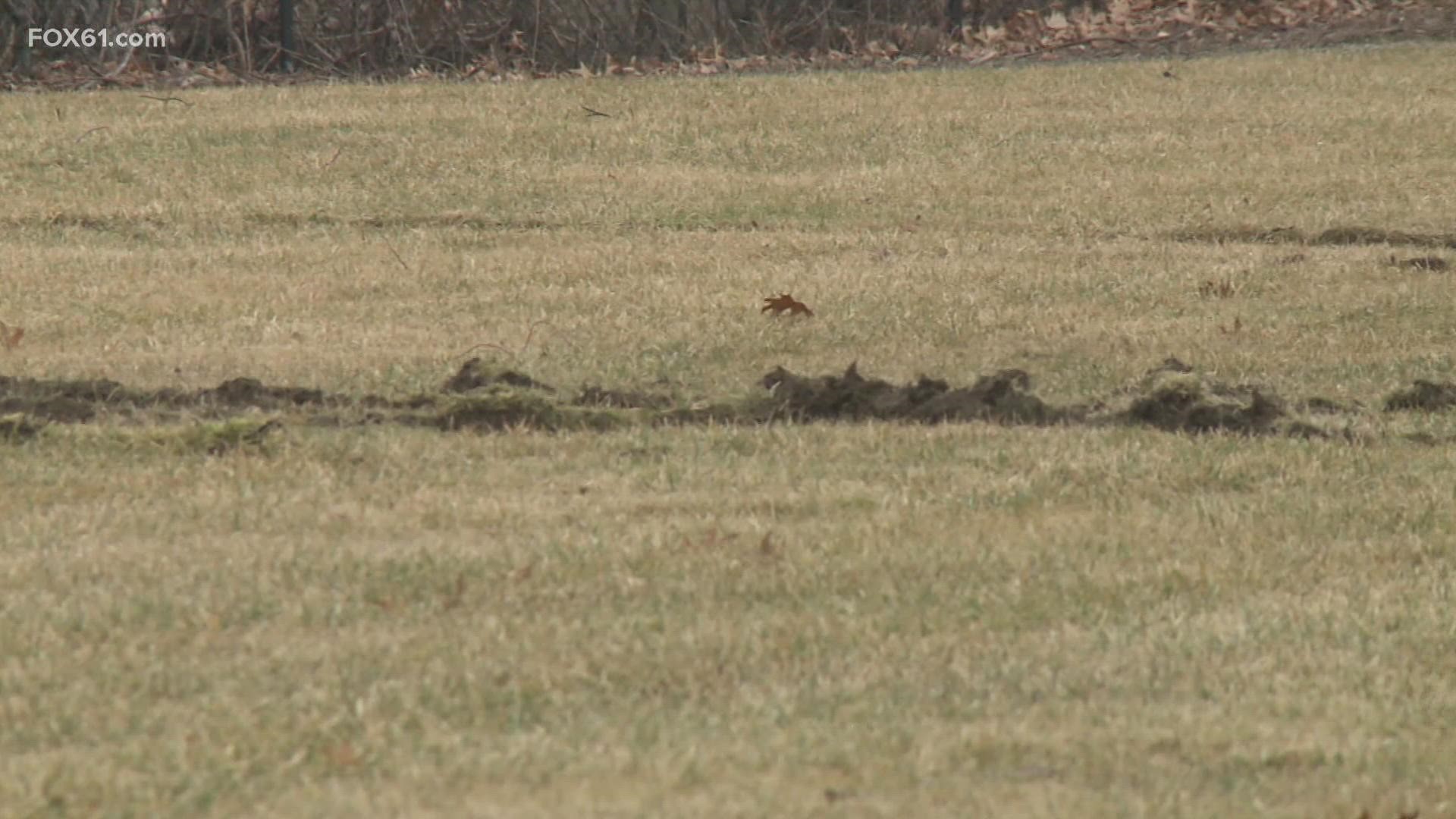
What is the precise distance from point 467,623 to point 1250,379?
4.39 metres

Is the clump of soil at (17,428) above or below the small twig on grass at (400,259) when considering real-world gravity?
above

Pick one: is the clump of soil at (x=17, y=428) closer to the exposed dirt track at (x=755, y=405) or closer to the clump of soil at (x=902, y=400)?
the exposed dirt track at (x=755, y=405)

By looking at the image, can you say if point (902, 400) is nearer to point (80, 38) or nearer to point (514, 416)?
point (514, 416)

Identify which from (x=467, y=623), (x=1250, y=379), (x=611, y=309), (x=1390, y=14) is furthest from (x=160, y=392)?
(x=1390, y=14)

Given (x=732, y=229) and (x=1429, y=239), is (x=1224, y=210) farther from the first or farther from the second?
(x=732, y=229)

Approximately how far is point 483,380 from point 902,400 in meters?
1.62

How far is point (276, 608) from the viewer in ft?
18.0

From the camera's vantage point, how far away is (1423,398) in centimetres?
836

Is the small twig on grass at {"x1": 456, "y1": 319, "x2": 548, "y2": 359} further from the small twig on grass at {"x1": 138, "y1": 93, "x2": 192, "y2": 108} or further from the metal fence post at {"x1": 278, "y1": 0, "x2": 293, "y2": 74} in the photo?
the metal fence post at {"x1": 278, "y1": 0, "x2": 293, "y2": 74}

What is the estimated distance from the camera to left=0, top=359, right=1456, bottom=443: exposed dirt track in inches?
311

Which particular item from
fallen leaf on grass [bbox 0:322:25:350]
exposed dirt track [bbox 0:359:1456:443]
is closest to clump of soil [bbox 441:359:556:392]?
exposed dirt track [bbox 0:359:1456:443]

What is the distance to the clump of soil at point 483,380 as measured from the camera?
8.45 metres

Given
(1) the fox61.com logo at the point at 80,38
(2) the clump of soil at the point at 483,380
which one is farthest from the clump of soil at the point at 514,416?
(1) the fox61.com logo at the point at 80,38

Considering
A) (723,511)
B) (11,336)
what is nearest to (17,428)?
(11,336)
